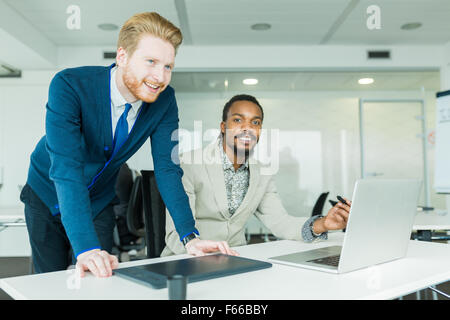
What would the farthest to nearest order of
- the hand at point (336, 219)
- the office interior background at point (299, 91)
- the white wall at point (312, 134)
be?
the white wall at point (312, 134)
the office interior background at point (299, 91)
the hand at point (336, 219)

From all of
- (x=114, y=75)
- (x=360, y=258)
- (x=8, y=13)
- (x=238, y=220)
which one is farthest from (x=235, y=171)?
(x=8, y=13)

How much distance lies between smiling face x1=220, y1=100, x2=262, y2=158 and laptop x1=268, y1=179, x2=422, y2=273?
29.4 inches

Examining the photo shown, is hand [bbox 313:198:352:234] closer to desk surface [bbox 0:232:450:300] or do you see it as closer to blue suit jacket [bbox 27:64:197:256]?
desk surface [bbox 0:232:450:300]

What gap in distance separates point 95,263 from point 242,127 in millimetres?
1121

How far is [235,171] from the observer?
1.88m

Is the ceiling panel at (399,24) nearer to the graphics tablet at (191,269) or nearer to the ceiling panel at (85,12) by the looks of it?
the ceiling panel at (85,12)

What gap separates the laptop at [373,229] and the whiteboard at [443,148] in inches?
106

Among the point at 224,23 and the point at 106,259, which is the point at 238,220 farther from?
the point at 224,23

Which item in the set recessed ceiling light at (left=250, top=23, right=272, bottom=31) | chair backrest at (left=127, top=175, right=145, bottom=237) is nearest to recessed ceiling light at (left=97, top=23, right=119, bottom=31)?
recessed ceiling light at (left=250, top=23, right=272, bottom=31)

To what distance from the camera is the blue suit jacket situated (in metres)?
1.09

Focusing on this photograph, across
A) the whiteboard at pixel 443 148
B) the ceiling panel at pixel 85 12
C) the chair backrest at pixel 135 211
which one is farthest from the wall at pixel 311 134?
the chair backrest at pixel 135 211

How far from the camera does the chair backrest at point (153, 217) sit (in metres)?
1.65

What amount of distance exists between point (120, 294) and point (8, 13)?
14.3ft

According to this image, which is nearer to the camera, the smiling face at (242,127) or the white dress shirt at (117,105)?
the white dress shirt at (117,105)
